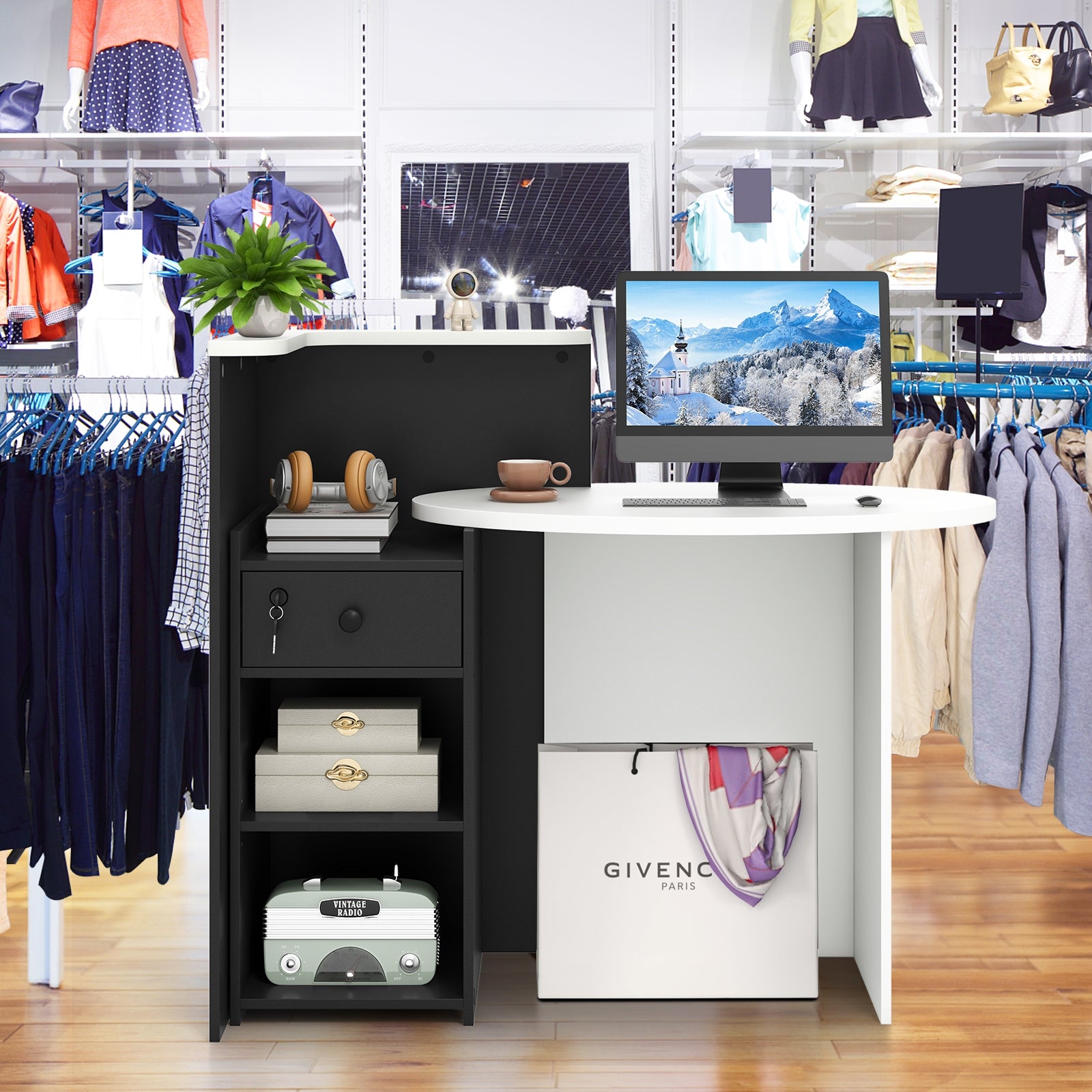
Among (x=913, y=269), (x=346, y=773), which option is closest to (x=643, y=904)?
(x=346, y=773)

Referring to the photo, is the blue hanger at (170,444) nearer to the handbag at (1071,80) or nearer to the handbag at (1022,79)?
the handbag at (1022,79)

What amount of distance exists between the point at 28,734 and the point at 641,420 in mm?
1346

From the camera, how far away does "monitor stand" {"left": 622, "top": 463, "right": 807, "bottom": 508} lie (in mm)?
2068

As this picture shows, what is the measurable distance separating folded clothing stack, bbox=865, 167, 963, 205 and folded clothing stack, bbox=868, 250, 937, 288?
0.73 feet

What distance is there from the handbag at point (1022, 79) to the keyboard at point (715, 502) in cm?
353

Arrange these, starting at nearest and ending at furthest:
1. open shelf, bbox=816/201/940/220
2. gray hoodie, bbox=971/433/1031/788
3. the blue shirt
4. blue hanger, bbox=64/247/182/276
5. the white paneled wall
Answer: gray hoodie, bbox=971/433/1031/788 → blue hanger, bbox=64/247/182/276 → the blue shirt → open shelf, bbox=816/201/940/220 → the white paneled wall

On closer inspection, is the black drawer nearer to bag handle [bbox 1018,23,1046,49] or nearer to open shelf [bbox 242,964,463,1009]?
open shelf [bbox 242,964,463,1009]

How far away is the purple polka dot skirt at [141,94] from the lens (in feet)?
15.2

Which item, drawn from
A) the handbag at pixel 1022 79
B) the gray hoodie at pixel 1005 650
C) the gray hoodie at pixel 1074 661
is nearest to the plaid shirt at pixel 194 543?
the gray hoodie at pixel 1005 650

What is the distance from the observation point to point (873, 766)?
2.17 m

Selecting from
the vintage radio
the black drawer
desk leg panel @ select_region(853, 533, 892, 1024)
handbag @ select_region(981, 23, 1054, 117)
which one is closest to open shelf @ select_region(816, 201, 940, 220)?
handbag @ select_region(981, 23, 1054, 117)

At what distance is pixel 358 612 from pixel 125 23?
11.9 ft

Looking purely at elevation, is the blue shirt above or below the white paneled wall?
below

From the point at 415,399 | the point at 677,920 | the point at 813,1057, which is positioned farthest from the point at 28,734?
the point at 813,1057
